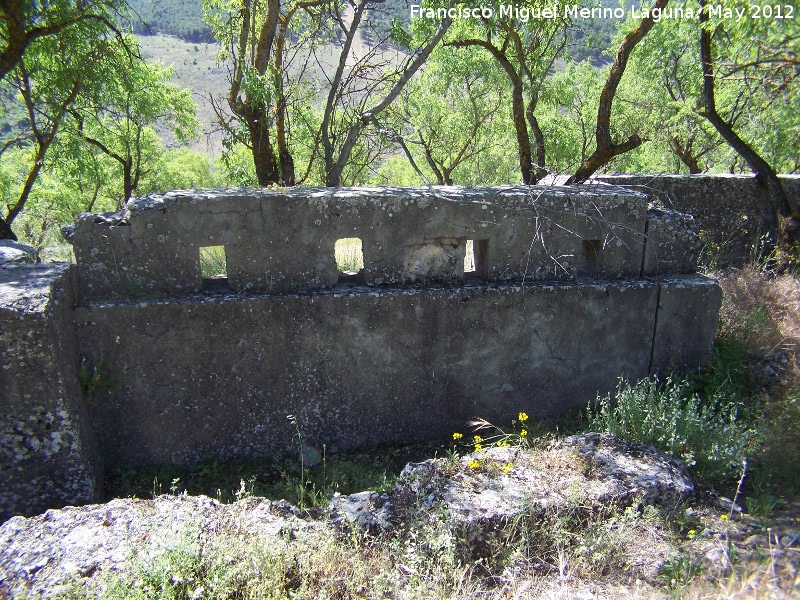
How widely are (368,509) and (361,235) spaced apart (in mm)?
2015

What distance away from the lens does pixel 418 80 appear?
47.1 feet

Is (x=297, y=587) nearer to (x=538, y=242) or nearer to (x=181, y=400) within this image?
(x=181, y=400)

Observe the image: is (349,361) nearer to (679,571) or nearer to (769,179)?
(679,571)

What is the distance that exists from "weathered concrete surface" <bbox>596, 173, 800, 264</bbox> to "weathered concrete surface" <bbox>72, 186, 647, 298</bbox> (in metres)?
2.54

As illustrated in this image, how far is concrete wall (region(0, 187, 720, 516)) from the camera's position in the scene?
138 inches

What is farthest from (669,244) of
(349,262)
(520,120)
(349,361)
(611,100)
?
(520,120)

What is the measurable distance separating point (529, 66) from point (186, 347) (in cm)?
866

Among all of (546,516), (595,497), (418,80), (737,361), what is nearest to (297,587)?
(546,516)

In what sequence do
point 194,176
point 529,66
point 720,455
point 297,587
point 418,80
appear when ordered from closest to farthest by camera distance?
point 297,587 → point 720,455 → point 529,66 → point 418,80 → point 194,176

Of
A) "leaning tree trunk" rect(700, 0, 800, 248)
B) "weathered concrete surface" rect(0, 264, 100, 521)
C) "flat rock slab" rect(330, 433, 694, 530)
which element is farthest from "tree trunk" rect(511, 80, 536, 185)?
"weathered concrete surface" rect(0, 264, 100, 521)

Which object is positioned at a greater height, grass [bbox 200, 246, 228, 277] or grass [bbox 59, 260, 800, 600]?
grass [bbox 200, 246, 228, 277]

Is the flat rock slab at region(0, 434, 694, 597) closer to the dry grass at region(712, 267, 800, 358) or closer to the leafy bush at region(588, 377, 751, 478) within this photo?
the leafy bush at region(588, 377, 751, 478)

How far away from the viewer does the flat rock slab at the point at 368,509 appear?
238 centimetres

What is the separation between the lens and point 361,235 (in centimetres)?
417
